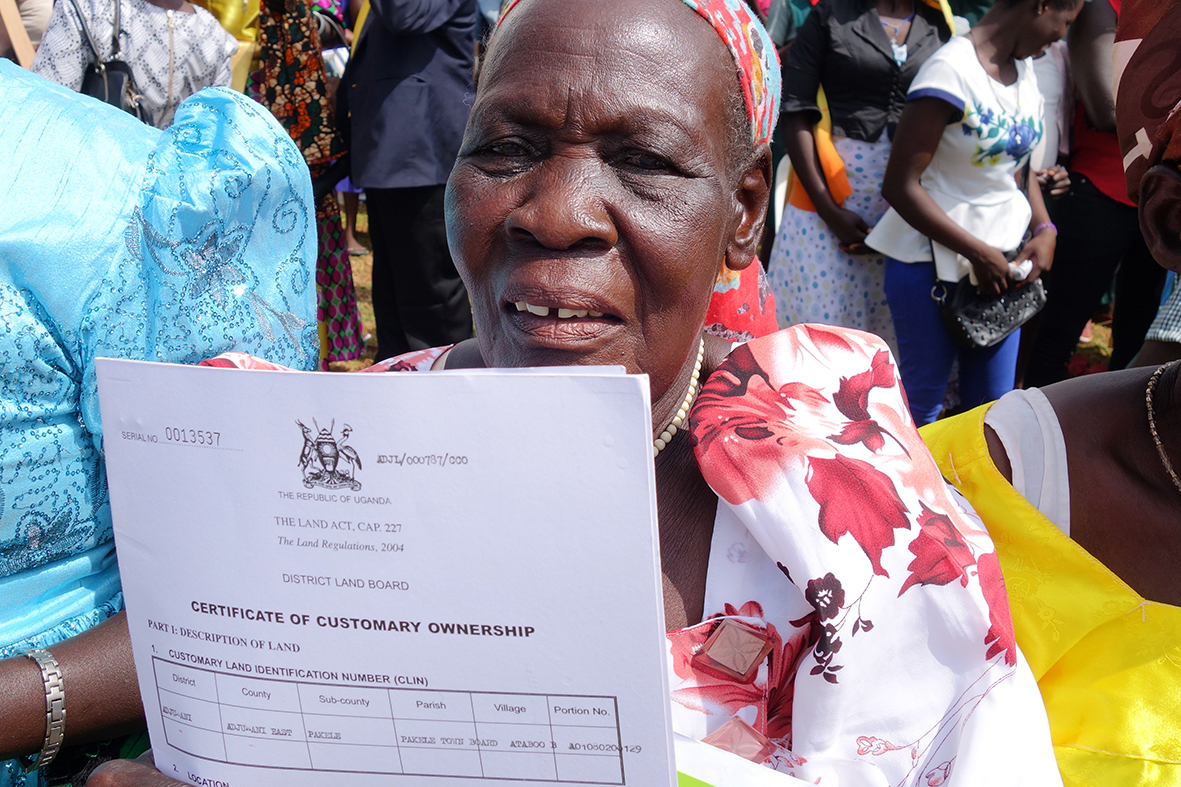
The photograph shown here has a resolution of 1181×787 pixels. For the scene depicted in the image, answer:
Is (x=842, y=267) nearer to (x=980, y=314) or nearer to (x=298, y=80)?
(x=980, y=314)

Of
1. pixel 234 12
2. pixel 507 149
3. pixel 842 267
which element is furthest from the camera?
pixel 234 12

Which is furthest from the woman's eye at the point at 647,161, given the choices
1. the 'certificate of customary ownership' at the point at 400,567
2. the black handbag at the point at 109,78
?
the black handbag at the point at 109,78

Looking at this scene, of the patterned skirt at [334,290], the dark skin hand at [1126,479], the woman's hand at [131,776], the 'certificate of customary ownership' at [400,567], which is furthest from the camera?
the patterned skirt at [334,290]

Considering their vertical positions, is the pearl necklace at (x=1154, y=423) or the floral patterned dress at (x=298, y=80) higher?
the floral patterned dress at (x=298, y=80)

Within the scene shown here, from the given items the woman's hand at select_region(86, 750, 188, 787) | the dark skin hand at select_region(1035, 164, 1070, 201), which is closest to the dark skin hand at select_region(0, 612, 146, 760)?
the woman's hand at select_region(86, 750, 188, 787)

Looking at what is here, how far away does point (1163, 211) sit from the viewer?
1.31m

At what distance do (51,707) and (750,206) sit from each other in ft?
4.02

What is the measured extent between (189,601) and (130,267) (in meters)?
0.70

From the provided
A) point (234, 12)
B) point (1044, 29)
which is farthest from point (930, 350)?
point (234, 12)

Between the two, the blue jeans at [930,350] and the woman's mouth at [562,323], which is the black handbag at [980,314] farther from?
the woman's mouth at [562,323]

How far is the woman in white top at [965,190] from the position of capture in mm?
3031

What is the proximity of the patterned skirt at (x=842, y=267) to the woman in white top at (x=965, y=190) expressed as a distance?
25 cm

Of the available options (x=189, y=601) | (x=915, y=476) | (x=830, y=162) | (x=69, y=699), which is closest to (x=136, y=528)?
(x=189, y=601)

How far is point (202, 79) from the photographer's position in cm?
369
